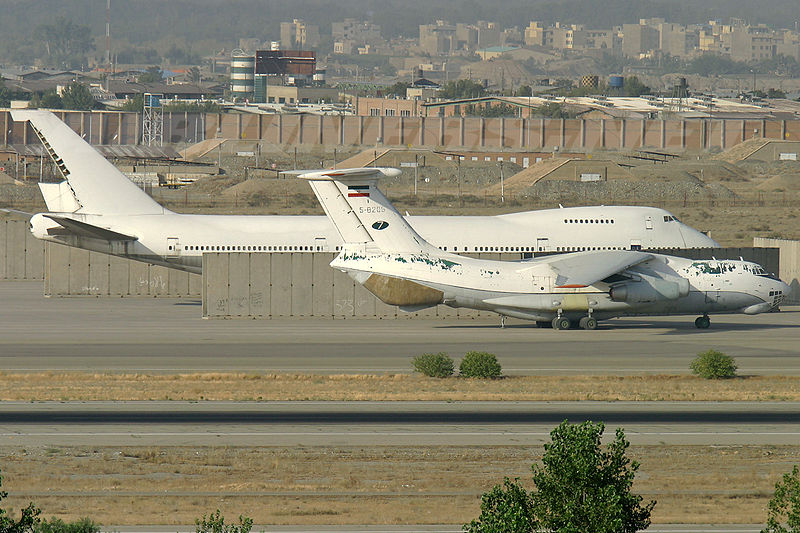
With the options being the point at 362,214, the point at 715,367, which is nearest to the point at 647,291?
the point at 715,367

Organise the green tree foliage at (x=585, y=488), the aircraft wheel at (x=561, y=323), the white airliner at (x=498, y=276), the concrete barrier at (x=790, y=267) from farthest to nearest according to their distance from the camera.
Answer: the concrete barrier at (x=790, y=267) < the aircraft wheel at (x=561, y=323) < the white airliner at (x=498, y=276) < the green tree foliage at (x=585, y=488)

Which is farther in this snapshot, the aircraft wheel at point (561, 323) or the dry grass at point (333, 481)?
the aircraft wheel at point (561, 323)

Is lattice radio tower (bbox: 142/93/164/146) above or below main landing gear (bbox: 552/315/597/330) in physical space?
above

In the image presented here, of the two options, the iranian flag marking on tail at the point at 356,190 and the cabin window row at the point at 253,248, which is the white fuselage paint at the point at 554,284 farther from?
the cabin window row at the point at 253,248

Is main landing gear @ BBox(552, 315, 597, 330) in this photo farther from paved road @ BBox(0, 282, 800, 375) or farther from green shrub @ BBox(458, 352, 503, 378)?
green shrub @ BBox(458, 352, 503, 378)

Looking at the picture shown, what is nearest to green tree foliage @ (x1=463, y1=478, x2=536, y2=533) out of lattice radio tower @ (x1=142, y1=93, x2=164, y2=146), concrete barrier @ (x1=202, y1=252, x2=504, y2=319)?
concrete barrier @ (x1=202, y1=252, x2=504, y2=319)

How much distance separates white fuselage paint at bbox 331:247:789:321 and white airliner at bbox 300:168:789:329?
0.13ft

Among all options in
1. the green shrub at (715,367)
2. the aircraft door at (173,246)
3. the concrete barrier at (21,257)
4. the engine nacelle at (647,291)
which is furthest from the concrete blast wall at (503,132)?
the green shrub at (715,367)

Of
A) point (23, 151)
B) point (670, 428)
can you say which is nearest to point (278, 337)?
point (670, 428)

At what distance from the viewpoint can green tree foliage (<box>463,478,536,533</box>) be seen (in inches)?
537

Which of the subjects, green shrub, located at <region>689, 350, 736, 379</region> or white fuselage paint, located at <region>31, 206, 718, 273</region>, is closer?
green shrub, located at <region>689, 350, 736, 379</region>

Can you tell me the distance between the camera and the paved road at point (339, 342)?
38.5 meters

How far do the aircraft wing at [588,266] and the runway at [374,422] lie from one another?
14251mm

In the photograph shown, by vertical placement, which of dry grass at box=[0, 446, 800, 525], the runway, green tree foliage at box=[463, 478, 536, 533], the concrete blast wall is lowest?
dry grass at box=[0, 446, 800, 525]
